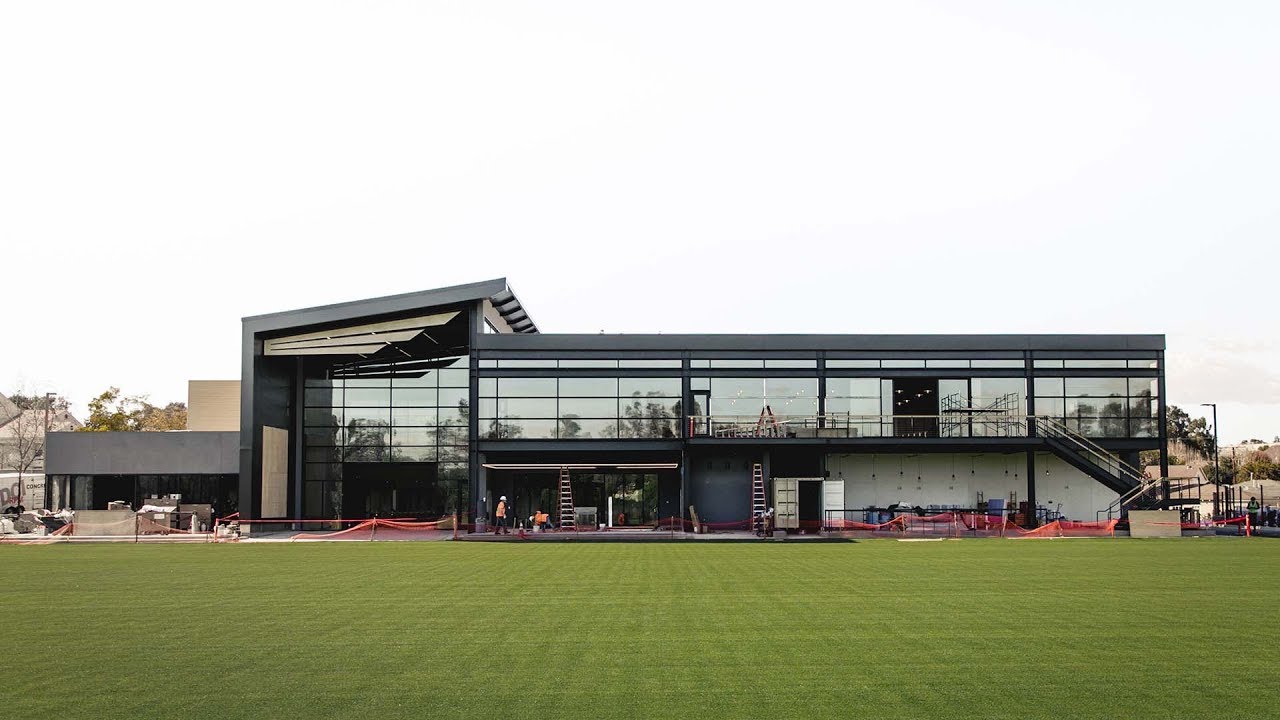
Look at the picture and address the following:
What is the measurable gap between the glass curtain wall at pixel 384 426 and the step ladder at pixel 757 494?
13.0 metres

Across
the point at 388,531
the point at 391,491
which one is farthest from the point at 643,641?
the point at 391,491

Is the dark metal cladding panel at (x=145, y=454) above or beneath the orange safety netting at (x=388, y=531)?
above

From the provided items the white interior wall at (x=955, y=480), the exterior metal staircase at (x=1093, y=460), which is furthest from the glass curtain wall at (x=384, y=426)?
the exterior metal staircase at (x=1093, y=460)

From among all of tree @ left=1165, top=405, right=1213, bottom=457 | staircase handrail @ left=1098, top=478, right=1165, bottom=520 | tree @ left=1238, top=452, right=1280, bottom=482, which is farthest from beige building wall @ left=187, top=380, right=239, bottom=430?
tree @ left=1165, top=405, right=1213, bottom=457

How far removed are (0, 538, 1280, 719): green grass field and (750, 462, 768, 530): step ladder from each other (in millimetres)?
19543

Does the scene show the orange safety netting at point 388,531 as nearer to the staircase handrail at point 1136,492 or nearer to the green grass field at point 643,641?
the green grass field at point 643,641

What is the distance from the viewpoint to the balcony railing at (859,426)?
153ft

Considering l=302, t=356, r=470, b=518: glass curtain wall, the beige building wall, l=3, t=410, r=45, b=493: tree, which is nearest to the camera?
l=302, t=356, r=470, b=518: glass curtain wall

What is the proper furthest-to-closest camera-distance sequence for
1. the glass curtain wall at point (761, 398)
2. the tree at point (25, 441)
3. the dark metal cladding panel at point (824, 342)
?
the tree at point (25, 441) < the glass curtain wall at point (761, 398) < the dark metal cladding panel at point (824, 342)

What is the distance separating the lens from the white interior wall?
1893 inches

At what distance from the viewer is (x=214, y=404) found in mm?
57219

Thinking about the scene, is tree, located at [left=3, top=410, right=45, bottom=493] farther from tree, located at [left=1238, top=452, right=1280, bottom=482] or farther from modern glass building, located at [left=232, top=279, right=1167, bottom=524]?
tree, located at [left=1238, top=452, right=1280, bottom=482]

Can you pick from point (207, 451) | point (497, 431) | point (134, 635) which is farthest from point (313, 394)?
point (134, 635)

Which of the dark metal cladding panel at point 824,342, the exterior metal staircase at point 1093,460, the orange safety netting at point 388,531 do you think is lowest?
the orange safety netting at point 388,531
